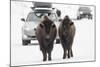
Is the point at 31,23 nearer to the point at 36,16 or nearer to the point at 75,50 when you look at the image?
the point at 36,16

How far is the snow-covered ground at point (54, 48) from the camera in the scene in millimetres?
2279

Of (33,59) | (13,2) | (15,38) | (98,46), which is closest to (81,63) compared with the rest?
(98,46)

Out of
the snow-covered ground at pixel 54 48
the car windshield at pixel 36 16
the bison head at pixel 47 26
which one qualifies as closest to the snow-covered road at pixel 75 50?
the snow-covered ground at pixel 54 48

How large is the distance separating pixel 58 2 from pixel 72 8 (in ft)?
0.60

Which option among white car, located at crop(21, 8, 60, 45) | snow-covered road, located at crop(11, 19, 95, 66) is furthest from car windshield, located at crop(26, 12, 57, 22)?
snow-covered road, located at crop(11, 19, 95, 66)

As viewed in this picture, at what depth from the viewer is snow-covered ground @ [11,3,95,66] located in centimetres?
228

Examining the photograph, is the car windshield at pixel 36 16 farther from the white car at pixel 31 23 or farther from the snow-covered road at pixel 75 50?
the snow-covered road at pixel 75 50

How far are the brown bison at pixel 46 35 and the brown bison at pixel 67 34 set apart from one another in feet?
0.30

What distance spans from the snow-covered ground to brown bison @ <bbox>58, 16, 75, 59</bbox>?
0.05 m

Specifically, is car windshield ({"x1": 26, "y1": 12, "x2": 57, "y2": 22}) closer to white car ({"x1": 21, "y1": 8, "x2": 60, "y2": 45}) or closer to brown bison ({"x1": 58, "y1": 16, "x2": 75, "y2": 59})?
white car ({"x1": 21, "y1": 8, "x2": 60, "y2": 45})

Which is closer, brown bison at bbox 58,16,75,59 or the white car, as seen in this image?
the white car

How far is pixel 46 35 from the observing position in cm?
242

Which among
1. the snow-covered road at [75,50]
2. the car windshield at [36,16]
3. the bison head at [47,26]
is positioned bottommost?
the snow-covered road at [75,50]
